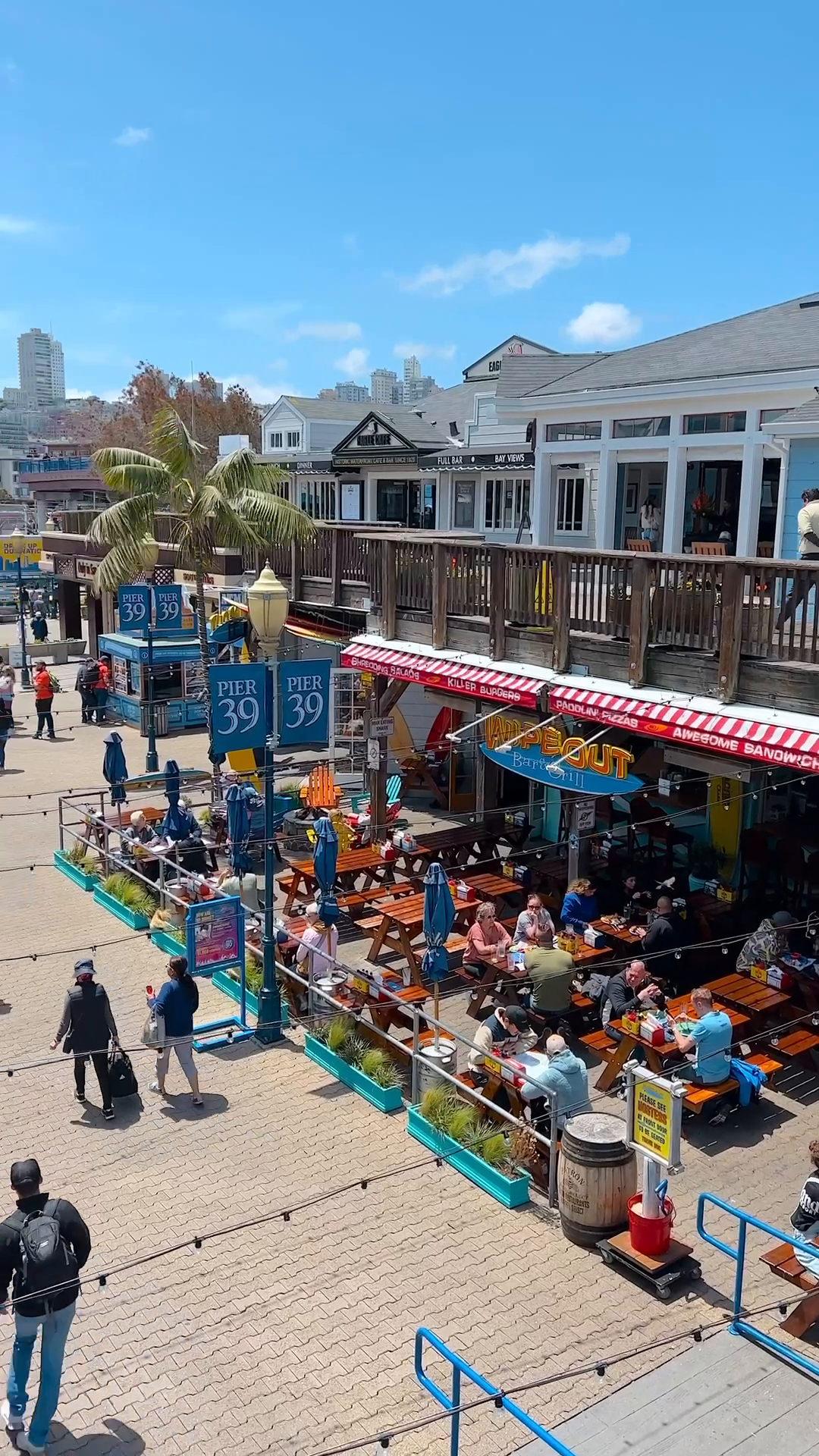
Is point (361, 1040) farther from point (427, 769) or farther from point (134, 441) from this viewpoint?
point (134, 441)

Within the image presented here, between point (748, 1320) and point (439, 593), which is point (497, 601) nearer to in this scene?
point (439, 593)

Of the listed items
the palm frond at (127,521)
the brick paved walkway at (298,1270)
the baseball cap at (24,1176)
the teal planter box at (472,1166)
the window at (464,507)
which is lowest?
the brick paved walkway at (298,1270)

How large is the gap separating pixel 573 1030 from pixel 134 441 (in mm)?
62209

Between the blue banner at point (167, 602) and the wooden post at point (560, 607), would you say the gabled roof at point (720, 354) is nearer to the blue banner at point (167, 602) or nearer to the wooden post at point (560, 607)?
the wooden post at point (560, 607)

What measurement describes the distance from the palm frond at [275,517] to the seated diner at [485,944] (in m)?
9.75

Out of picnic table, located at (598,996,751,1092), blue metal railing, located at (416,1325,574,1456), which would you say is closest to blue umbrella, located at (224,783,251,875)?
picnic table, located at (598,996,751,1092)

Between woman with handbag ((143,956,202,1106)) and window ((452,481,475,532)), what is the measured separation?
56.8ft

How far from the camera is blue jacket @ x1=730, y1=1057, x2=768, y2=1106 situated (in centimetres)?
973

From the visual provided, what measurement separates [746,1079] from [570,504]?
1236 cm

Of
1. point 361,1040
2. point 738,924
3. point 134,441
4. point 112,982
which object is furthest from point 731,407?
point 134,441

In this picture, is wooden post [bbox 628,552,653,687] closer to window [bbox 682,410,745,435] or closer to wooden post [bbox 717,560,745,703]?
wooden post [bbox 717,560,745,703]

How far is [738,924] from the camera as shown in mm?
13336

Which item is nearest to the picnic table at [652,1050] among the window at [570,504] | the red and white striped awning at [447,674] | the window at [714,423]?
the red and white striped awning at [447,674]

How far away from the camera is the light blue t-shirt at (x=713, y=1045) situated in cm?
937
